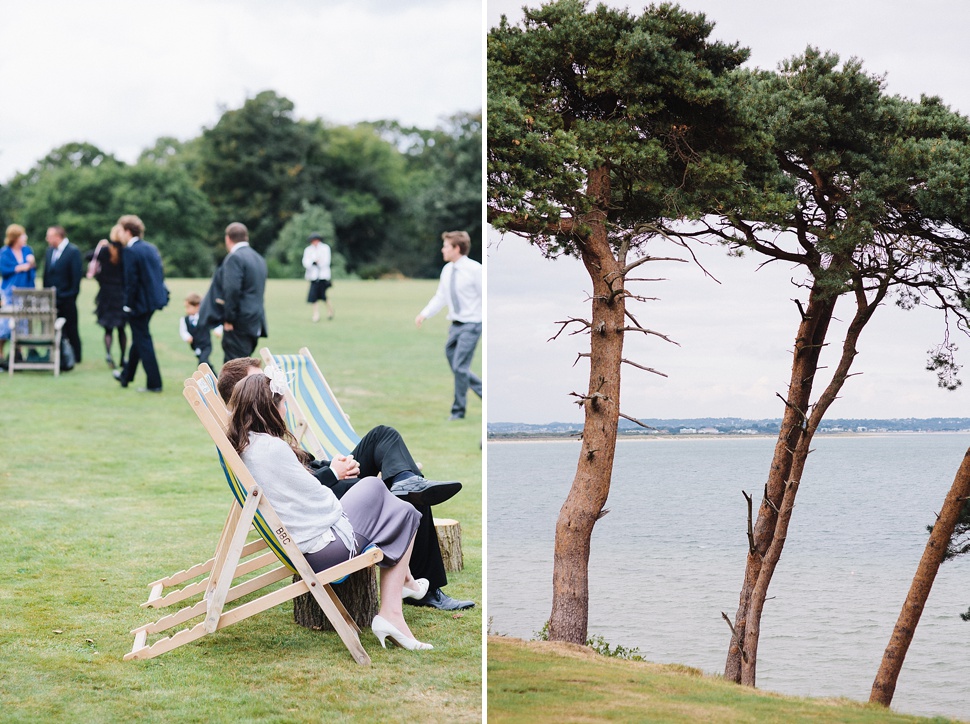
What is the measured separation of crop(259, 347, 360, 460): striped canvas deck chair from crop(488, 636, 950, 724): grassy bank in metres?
2.09

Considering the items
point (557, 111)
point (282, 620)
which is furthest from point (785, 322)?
point (282, 620)

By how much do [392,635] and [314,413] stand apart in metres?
2.13

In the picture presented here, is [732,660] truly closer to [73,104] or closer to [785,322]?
[785,322]

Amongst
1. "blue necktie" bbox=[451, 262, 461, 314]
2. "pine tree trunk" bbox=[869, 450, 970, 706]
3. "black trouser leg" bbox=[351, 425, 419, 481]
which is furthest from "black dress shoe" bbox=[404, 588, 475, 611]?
"blue necktie" bbox=[451, 262, 461, 314]

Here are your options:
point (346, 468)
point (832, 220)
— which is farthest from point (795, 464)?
point (346, 468)

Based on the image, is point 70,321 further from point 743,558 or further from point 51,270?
point 743,558

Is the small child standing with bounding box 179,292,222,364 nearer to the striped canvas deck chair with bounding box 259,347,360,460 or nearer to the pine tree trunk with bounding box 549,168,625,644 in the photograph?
the striped canvas deck chair with bounding box 259,347,360,460

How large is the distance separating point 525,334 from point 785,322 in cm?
105

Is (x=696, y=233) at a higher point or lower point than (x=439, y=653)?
higher

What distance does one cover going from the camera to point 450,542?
5.37 m

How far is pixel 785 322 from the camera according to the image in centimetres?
417

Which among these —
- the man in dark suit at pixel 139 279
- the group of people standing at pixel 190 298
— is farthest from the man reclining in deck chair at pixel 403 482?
the man in dark suit at pixel 139 279

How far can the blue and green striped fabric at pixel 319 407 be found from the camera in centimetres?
600

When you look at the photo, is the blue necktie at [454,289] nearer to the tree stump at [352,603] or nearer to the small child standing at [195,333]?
the small child standing at [195,333]
